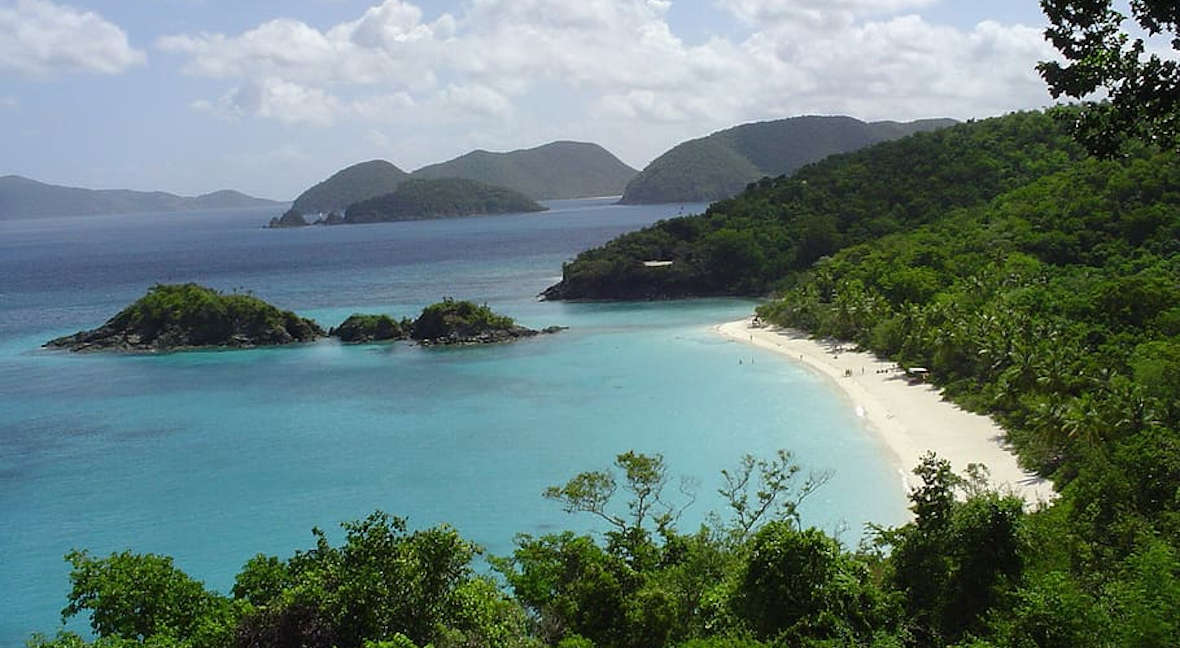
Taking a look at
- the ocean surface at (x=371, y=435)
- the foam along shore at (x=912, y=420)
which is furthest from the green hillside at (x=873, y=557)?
the ocean surface at (x=371, y=435)

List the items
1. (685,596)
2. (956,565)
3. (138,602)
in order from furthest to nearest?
(685,596) → (956,565) → (138,602)

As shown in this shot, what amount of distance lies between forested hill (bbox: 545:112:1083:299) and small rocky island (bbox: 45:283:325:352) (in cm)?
2637

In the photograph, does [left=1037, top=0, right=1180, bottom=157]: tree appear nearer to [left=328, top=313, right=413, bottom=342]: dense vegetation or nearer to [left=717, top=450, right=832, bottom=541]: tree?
[left=717, top=450, right=832, bottom=541]: tree

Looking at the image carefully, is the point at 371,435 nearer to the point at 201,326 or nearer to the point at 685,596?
the point at 685,596

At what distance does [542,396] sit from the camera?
44625 mm

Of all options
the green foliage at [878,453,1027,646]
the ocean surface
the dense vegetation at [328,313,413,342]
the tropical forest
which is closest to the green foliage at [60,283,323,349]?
the ocean surface

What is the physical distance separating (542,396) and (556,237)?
11261 cm

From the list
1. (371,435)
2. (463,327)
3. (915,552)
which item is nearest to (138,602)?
(915,552)

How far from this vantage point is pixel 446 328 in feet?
205

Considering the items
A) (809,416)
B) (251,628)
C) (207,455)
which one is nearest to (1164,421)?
(809,416)

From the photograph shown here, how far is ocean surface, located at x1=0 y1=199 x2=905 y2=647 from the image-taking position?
2833cm

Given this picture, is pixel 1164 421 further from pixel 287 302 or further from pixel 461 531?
pixel 287 302

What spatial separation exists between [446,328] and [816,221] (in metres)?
38.1

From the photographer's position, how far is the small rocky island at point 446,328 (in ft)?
203
